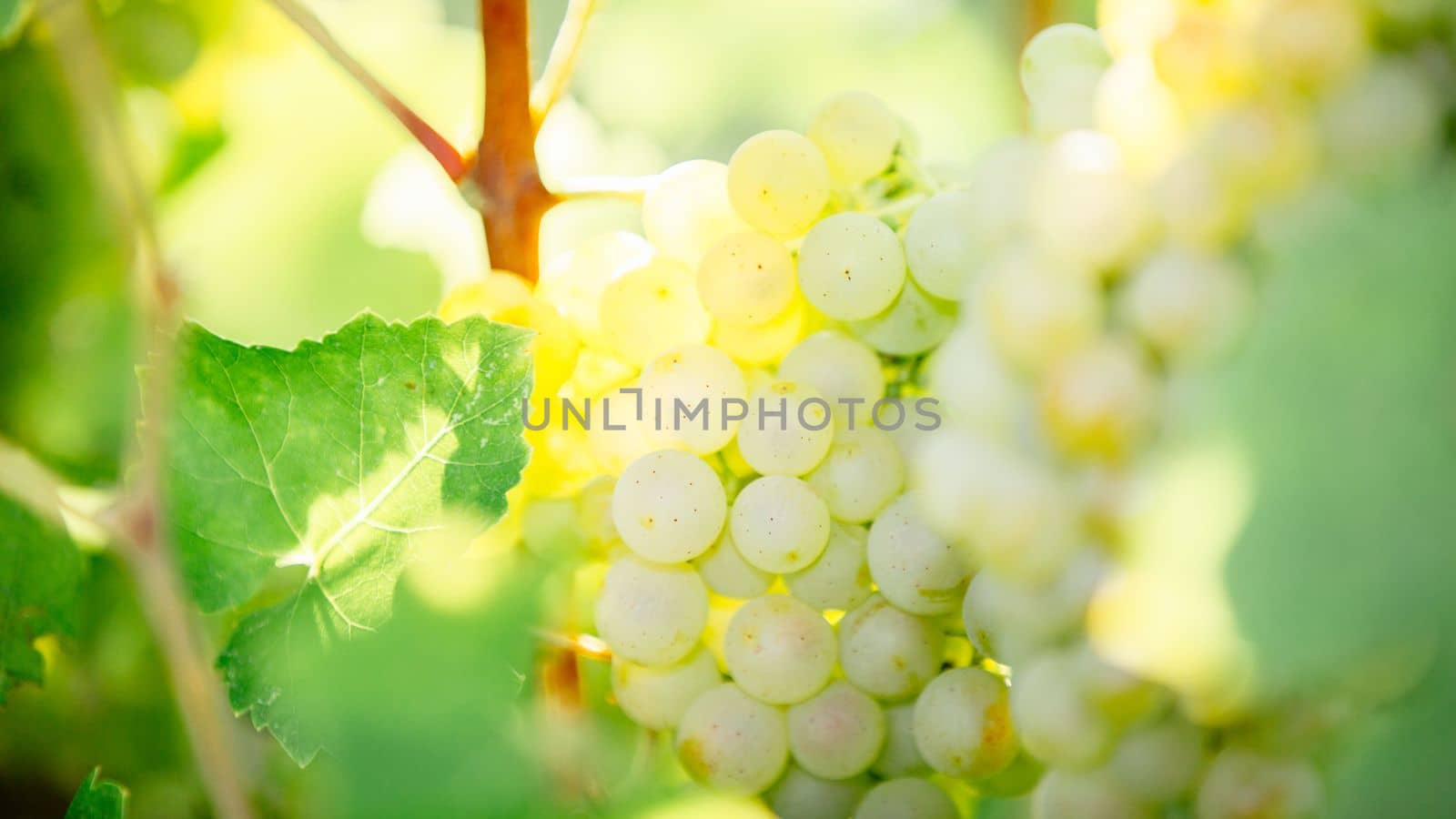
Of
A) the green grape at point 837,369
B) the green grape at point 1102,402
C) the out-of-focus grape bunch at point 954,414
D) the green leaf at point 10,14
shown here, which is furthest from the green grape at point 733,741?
the green leaf at point 10,14

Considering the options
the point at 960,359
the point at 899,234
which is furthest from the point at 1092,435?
the point at 899,234

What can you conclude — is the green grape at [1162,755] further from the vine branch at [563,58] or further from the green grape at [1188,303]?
the vine branch at [563,58]

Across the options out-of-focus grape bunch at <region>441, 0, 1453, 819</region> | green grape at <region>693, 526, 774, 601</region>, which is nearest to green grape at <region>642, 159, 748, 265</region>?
out-of-focus grape bunch at <region>441, 0, 1453, 819</region>

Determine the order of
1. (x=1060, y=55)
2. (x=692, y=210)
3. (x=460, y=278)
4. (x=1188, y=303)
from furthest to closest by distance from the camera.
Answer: (x=460, y=278)
(x=692, y=210)
(x=1060, y=55)
(x=1188, y=303)

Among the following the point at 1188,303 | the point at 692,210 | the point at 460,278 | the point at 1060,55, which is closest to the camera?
the point at 1188,303

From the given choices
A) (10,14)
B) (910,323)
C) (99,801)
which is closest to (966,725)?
(910,323)

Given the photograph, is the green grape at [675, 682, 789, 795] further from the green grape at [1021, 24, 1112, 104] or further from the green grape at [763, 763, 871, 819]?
the green grape at [1021, 24, 1112, 104]

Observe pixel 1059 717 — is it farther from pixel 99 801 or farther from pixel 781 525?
pixel 99 801
